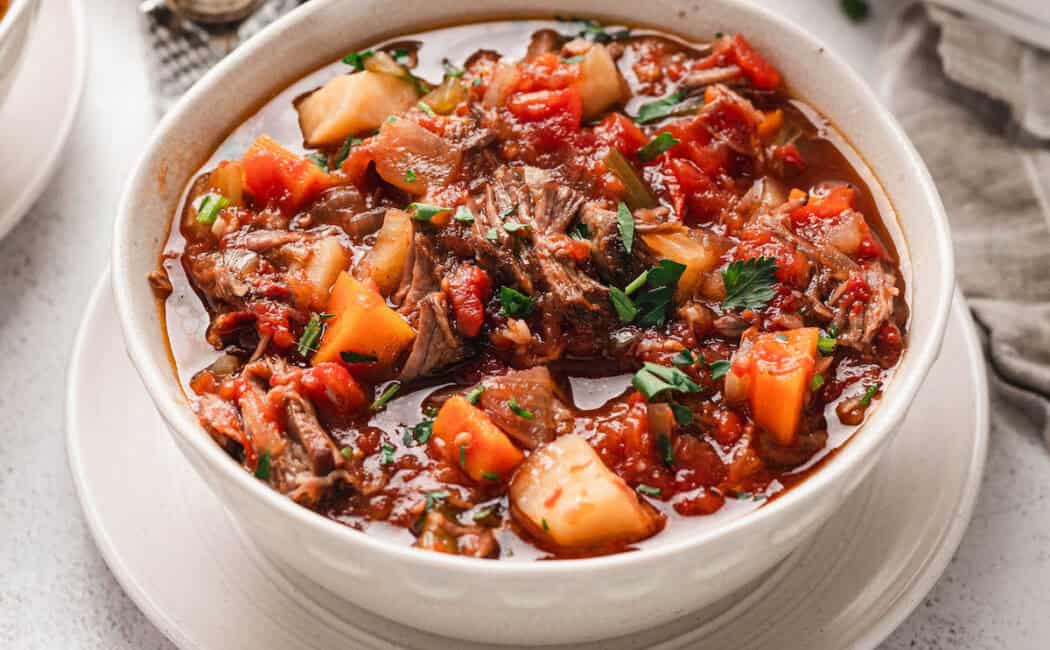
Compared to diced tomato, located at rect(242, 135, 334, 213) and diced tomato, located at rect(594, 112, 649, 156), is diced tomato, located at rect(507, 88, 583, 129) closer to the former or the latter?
diced tomato, located at rect(594, 112, 649, 156)

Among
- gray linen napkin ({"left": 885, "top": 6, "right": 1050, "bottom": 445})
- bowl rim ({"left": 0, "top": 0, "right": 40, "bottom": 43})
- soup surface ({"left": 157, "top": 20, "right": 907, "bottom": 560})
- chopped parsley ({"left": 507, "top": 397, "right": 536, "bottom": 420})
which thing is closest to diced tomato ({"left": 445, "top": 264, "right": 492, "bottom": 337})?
soup surface ({"left": 157, "top": 20, "right": 907, "bottom": 560})

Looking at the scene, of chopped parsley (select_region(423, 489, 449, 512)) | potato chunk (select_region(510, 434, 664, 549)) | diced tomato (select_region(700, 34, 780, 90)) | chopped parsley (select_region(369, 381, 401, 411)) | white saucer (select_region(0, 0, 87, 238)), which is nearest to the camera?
potato chunk (select_region(510, 434, 664, 549))

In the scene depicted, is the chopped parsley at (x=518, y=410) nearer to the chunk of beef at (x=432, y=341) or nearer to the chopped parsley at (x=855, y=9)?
the chunk of beef at (x=432, y=341)

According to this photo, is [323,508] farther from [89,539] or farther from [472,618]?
[89,539]

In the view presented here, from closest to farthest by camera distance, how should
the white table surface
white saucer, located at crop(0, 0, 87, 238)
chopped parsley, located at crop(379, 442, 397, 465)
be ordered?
chopped parsley, located at crop(379, 442, 397, 465) < the white table surface < white saucer, located at crop(0, 0, 87, 238)

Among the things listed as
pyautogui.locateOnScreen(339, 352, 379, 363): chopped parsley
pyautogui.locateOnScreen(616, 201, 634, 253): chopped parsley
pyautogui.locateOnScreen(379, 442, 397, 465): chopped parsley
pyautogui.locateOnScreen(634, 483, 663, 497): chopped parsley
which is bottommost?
pyautogui.locateOnScreen(634, 483, 663, 497): chopped parsley

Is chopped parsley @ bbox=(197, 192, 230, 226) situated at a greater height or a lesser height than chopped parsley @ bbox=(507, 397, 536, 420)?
greater
